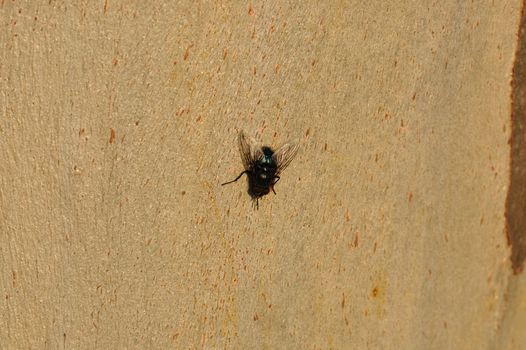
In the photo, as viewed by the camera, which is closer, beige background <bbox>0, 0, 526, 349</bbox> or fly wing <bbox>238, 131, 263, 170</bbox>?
beige background <bbox>0, 0, 526, 349</bbox>

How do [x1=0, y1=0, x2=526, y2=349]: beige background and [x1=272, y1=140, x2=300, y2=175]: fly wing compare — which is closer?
[x1=0, y1=0, x2=526, y2=349]: beige background

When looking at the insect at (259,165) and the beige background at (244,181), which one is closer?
the beige background at (244,181)

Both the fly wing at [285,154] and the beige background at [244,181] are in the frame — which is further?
the fly wing at [285,154]
